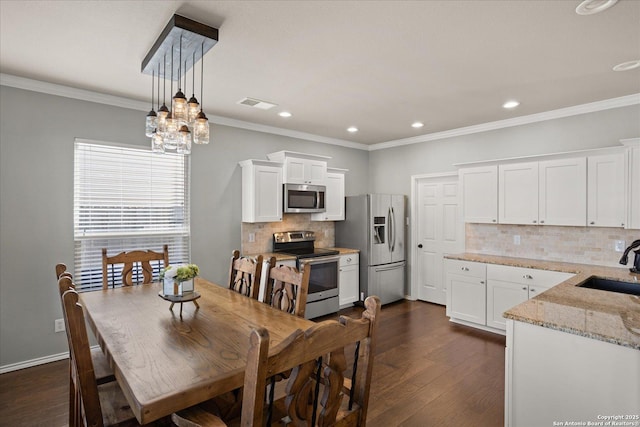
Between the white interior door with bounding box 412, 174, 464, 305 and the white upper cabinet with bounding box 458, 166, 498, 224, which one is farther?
the white interior door with bounding box 412, 174, 464, 305

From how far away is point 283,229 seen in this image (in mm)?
5020

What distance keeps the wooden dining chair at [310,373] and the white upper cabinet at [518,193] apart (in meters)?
3.61

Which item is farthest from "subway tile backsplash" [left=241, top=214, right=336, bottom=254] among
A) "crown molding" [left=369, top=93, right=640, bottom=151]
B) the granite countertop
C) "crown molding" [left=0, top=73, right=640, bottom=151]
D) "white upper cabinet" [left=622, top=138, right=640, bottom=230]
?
"white upper cabinet" [left=622, top=138, right=640, bottom=230]

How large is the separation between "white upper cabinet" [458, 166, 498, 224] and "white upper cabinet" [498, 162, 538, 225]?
7 cm

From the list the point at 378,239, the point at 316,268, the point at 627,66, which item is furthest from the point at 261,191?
the point at 627,66

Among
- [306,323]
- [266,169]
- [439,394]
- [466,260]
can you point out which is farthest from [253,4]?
[466,260]

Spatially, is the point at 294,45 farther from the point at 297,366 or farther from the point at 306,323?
the point at 297,366

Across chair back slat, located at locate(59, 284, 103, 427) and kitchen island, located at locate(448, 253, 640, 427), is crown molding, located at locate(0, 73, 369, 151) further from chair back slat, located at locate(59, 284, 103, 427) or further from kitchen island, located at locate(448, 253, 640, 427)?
kitchen island, located at locate(448, 253, 640, 427)

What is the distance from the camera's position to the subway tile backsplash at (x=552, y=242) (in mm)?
3750

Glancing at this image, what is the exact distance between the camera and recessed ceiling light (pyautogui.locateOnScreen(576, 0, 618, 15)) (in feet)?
6.36

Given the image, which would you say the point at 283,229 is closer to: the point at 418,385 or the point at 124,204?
the point at 124,204

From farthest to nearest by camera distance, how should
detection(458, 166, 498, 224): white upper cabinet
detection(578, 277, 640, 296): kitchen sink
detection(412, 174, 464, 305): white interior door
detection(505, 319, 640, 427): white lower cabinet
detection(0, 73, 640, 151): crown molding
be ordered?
detection(412, 174, 464, 305): white interior door
detection(458, 166, 498, 224): white upper cabinet
detection(0, 73, 640, 151): crown molding
detection(578, 277, 640, 296): kitchen sink
detection(505, 319, 640, 427): white lower cabinet

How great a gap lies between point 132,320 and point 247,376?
1316 mm

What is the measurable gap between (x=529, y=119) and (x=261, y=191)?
11.5ft
